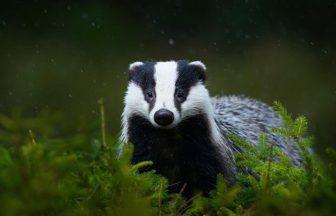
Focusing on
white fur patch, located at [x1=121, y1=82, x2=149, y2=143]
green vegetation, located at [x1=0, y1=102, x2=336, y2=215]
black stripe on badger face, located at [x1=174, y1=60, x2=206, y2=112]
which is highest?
black stripe on badger face, located at [x1=174, y1=60, x2=206, y2=112]

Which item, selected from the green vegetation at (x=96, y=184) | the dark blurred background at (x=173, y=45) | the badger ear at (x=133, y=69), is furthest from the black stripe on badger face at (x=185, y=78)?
the dark blurred background at (x=173, y=45)

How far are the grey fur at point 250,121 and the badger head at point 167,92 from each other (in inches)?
12.4

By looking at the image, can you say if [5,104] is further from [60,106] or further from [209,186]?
[209,186]

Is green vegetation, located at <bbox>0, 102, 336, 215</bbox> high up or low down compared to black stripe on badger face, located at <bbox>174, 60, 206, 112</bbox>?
down

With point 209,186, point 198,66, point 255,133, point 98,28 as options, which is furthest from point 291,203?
point 98,28

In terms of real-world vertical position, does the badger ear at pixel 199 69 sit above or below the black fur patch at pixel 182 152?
above

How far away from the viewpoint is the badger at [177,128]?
159 inches

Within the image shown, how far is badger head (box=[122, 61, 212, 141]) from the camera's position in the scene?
400 centimetres

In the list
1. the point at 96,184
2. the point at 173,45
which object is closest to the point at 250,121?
the point at 96,184

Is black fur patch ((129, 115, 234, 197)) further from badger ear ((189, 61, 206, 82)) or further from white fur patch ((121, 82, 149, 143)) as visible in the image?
badger ear ((189, 61, 206, 82))

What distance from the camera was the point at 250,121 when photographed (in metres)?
5.37

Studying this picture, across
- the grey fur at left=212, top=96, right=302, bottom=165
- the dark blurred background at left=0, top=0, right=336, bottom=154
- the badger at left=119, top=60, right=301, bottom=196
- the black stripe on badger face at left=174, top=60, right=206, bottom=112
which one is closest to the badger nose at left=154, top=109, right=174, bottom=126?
the badger at left=119, top=60, right=301, bottom=196

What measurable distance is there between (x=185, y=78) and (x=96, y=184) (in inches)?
75.6

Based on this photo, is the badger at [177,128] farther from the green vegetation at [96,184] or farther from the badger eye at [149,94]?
the green vegetation at [96,184]
